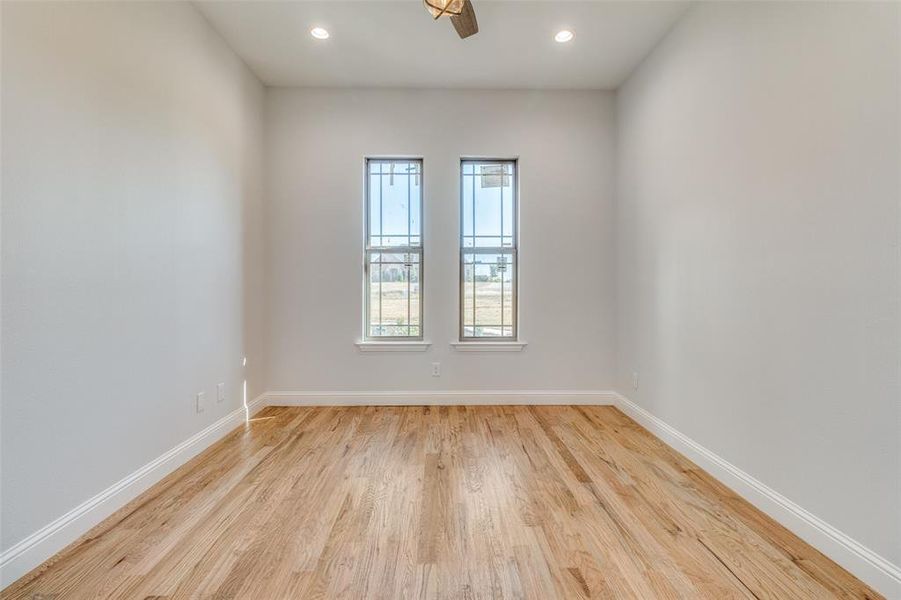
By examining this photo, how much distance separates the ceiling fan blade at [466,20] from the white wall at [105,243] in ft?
5.53

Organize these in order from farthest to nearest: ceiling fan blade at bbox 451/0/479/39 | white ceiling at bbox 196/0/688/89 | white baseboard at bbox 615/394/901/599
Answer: white ceiling at bbox 196/0/688/89, ceiling fan blade at bbox 451/0/479/39, white baseboard at bbox 615/394/901/599

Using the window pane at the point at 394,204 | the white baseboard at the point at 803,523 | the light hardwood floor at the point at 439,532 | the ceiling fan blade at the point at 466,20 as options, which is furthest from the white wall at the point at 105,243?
the white baseboard at the point at 803,523

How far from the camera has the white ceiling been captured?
2447 mm

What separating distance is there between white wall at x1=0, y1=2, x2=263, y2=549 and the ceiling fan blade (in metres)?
1.69

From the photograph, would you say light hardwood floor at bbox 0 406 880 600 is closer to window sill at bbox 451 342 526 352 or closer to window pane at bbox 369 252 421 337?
window sill at bbox 451 342 526 352

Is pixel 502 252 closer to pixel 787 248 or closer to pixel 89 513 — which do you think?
pixel 787 248

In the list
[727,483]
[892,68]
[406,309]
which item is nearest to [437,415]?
[406,309]

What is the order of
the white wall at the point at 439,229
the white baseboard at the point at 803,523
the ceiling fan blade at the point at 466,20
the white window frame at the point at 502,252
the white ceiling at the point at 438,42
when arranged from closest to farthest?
the white baseboard at the point at 803,523
the ceiling fan blade at the point at 466,20
the white ceiling at the point at 438,42
the white wall at the point at 439,229
the white window frame at the point at 502,252

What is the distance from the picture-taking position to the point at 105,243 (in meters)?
1.78

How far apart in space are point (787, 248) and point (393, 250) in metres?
2.81

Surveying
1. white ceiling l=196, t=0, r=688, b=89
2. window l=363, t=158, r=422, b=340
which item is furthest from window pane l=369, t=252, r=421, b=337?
white ceiling l=196, t=0, r=688, b=89

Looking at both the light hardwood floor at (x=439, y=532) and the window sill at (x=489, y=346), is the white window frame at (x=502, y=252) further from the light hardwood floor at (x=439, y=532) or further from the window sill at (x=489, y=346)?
the light hardwood floor at (x=439, y=532)

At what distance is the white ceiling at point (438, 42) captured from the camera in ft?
8.03

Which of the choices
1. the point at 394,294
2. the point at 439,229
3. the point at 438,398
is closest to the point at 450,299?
the point at 394,294
